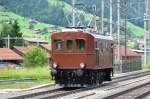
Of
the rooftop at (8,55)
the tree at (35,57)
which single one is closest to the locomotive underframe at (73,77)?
the tree at (35,57)

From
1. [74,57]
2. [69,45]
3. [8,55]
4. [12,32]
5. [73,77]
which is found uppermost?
[12,32]

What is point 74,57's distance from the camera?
1153 inches

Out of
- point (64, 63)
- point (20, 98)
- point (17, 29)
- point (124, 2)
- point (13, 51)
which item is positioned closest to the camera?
point (20, 98)

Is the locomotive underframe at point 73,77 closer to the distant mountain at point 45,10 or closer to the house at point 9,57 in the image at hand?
the house at point 9,57

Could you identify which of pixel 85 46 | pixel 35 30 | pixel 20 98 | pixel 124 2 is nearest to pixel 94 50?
pixel 85 46

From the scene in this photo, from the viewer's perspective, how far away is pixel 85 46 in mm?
29453

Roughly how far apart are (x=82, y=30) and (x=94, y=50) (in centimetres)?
128

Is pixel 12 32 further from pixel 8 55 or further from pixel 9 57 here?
pixel 8 55

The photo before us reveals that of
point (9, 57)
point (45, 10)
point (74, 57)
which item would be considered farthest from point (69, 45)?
point (45, 10)

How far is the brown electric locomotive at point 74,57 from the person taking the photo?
29.1 metres

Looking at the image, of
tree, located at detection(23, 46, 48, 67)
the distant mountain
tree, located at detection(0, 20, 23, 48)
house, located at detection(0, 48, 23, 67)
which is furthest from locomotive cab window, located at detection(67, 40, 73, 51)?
the distant mountain

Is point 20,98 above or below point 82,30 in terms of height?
below

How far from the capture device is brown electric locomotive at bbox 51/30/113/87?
95.6 feet

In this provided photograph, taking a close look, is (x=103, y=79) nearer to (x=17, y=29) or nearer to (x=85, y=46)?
(x=85, y=46)
